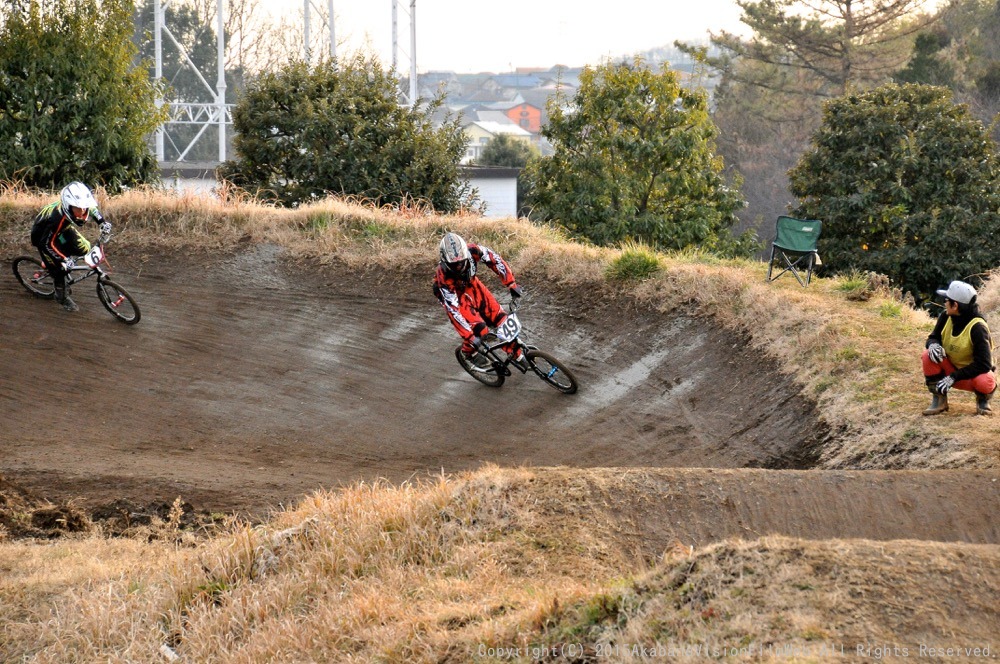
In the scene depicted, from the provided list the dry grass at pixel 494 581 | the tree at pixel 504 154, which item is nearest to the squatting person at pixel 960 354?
the dry grass at pixel 494 581

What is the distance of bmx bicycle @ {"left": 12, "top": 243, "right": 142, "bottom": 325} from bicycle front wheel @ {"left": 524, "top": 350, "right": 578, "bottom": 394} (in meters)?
6.22

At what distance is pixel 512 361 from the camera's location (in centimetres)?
1237

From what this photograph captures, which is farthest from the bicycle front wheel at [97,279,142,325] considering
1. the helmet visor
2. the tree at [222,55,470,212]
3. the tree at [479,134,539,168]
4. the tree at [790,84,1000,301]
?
the tree at [479,134,539,168]

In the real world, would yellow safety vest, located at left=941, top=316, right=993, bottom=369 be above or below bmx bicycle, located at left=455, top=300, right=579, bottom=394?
above

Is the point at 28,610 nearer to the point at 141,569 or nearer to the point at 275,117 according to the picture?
the point at 141,569

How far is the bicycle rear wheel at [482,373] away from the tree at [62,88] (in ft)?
39.0

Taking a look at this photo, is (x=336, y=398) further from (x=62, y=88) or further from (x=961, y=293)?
(x=62, y=88)

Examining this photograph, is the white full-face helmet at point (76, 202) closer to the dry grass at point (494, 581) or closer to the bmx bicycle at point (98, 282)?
the bmx bicycle at point (98, 282)

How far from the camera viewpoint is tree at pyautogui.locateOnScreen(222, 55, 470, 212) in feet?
72.7

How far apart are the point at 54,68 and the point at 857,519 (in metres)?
19.1

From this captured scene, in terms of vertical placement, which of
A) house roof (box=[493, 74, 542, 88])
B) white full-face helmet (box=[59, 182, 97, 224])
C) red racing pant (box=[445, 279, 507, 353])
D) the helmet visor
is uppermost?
house roof (box=[493, 74, 542, 88])

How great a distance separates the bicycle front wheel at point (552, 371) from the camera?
12.4m

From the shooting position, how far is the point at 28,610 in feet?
23.7

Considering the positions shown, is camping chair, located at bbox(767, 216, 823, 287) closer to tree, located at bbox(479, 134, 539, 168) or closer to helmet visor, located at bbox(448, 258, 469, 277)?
helmet visor, located at bbox(448, 258, 469, 277)
